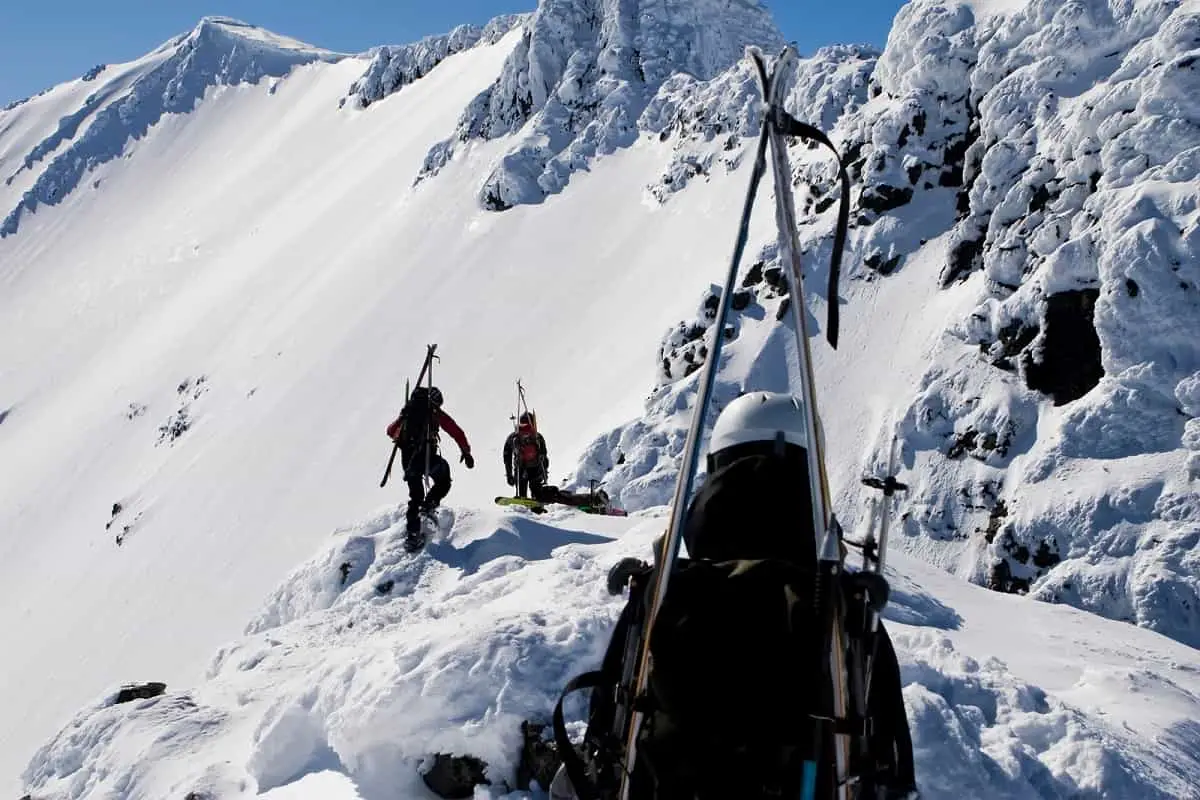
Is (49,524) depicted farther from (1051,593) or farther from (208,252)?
(1051,593)

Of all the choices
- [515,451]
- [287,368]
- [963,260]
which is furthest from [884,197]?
[287,368]

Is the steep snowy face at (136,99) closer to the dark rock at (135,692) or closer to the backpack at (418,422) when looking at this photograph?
the backpack at (418,422)

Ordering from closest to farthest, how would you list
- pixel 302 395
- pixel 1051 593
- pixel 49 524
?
pixel 1051 593 < pixel 302 395 < pixel 49 524

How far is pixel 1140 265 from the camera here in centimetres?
1806

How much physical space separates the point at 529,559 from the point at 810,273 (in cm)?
1771

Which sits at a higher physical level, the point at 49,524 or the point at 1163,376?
the point at 1163,376

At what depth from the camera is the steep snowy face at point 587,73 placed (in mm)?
Result: 50719

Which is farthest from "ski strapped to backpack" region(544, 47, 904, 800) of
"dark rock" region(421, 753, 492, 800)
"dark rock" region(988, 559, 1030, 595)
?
"dark rock" region(988, 559, 1030, 595)

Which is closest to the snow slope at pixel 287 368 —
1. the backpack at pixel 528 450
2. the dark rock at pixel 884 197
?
the dark rock at pixel 884 197

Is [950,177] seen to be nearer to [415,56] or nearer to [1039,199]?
[1039,199]

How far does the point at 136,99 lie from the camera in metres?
127

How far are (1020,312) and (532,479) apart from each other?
39.9ft

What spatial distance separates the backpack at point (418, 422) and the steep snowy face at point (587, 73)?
39.6 metres

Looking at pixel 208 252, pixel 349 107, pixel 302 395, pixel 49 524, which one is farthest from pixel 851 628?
pixel 349 107
